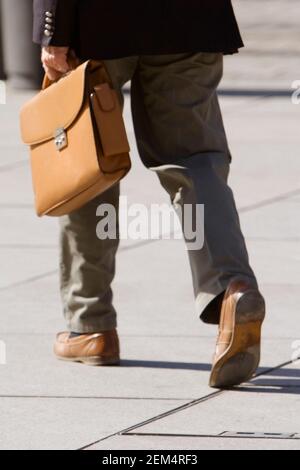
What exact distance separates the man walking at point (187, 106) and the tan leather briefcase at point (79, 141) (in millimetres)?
107

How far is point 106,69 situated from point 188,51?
0.28 meters

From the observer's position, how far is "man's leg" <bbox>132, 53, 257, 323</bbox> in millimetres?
4734

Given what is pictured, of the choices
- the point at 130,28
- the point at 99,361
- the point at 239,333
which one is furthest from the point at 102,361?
the point at 130,28

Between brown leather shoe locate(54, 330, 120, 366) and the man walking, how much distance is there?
1.38ft

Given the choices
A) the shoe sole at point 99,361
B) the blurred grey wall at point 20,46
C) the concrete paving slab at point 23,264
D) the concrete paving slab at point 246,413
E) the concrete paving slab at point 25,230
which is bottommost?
the blurred grey wall at point 20,46

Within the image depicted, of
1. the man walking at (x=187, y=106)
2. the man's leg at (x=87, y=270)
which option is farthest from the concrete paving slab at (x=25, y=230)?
the man walking at (x=187, y=106)

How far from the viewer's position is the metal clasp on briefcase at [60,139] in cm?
477

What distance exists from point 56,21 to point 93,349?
119cm

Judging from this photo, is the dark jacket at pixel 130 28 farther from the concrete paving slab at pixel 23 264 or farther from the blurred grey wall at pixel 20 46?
Result: the blurred grey wall at pixel 20 46

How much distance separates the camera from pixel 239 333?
4.60 meters

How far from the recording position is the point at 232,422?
4379mm

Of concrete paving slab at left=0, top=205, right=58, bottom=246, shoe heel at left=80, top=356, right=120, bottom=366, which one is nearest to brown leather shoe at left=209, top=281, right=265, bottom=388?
shoe heel at left=80, top=356, right=120, bottom=366
